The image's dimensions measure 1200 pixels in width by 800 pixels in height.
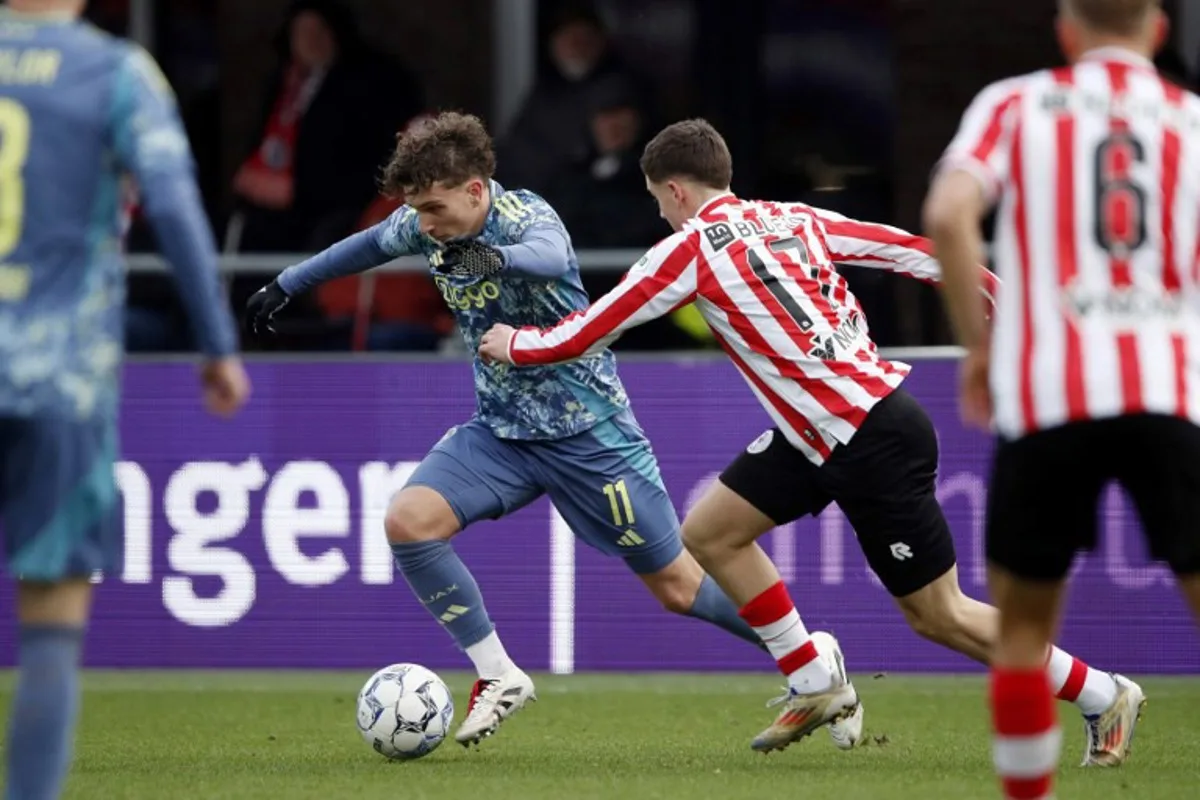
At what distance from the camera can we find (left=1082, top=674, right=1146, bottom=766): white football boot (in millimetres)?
6594

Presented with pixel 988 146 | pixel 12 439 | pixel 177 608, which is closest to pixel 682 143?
pixel 988 146

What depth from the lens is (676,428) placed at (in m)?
9.32

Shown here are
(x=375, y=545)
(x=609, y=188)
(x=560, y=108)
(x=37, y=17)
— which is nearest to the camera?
(x=37, y=17)

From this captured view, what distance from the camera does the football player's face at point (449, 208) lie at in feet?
22.9

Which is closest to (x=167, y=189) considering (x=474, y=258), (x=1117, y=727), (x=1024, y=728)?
(x=1024, y=728)

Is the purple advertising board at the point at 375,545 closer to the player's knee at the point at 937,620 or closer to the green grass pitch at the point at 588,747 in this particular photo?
the green grass pitch at the point at 588,747

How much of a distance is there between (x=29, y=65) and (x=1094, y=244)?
207 centimetres

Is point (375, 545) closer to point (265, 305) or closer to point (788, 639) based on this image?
point (265, 305)

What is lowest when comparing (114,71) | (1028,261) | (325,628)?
(325,628)

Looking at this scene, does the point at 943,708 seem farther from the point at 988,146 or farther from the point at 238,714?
the point at 988,146

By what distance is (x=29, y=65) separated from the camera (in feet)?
14.6

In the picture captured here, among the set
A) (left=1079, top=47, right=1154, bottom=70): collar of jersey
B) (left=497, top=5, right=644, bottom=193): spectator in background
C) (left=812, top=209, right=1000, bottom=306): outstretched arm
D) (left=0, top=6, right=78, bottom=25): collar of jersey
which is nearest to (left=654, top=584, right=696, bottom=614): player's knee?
(left=812, top=209, right=1000, bottom=306): outstretched arm

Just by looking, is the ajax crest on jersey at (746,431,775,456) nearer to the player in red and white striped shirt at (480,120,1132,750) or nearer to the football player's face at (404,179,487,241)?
the player in red and white striped shirt at (480,120,1132,750)

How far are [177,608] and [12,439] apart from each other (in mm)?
5098
